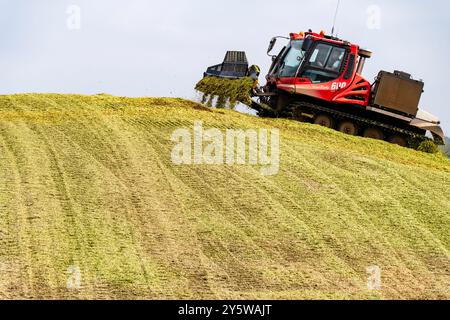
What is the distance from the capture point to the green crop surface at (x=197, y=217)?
15.4 m

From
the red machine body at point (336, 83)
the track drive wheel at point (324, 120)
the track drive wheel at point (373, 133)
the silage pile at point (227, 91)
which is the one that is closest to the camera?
the red machine body at point (336, 83)

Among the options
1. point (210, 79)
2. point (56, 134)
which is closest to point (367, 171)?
point (56, 134)

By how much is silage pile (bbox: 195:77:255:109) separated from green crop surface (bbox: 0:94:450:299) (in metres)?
4.28

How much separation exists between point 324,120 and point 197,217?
11.9m

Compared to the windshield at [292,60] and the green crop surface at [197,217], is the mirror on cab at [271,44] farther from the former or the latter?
the green crop surface at [197,217]

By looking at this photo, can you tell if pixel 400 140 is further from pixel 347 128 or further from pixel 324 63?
pixel 324 63

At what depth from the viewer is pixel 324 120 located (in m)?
29.3

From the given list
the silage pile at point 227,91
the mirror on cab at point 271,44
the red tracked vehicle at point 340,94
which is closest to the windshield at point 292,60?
the red tracked vehicle at point 340,94

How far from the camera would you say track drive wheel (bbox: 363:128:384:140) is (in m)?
29.8

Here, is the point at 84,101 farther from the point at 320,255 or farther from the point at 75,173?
the point at 320,255

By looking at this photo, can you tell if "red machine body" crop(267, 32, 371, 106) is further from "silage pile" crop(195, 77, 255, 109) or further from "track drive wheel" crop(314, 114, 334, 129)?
"silage pile" crop(195, 77, 255, 109)

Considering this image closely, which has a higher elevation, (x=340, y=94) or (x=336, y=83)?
(x=336, y=83)

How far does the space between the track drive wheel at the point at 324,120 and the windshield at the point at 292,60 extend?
5.32 feet

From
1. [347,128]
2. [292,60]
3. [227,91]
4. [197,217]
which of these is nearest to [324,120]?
[347,128]
